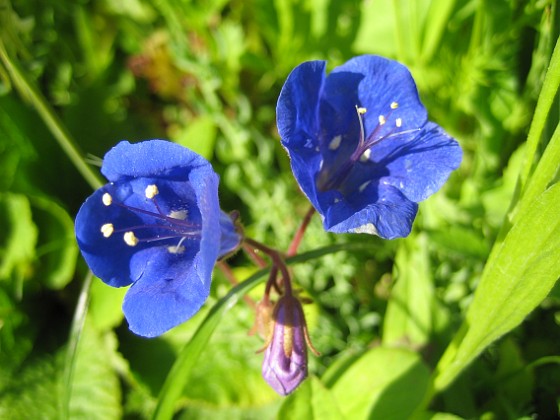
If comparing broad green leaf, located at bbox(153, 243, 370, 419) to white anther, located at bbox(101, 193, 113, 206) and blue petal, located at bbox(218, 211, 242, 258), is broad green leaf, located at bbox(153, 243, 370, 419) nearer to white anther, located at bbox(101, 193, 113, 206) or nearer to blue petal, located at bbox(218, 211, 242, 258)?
blue petal, located at bbox(218, 211, 242, 258)

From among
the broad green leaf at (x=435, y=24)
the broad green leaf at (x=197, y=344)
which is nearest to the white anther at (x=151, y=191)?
the broad green leaf at (x=197, y=344)

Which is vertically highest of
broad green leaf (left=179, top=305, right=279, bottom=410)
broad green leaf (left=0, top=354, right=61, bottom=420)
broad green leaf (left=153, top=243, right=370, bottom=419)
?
broad green leaf (left=153, top=243, right=370, bottom=419)

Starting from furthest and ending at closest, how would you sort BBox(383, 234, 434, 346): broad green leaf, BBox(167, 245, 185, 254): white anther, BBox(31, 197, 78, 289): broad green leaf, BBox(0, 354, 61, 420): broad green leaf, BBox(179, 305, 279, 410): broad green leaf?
1. BBox(31, 197, 78, 289): broad green leaf
2. BBox(0, 354, 61, 420): broad green leaf
3. BBox(179, 305, 279, 410): broad green leaf
4. BBox(383, 234, 434, 346): broad green leaf
5. BBox(167, 245, 185, 254): white anther

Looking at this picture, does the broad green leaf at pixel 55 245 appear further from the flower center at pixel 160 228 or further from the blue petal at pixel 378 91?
the blue petal at pixel 378 91

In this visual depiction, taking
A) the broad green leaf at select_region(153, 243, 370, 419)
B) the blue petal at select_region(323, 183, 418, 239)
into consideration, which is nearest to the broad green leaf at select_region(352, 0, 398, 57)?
the blue petal at select_region(323, 183, 418, 239)

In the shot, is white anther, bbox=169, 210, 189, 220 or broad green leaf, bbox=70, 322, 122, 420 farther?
broad green leaf, bbox=70, 322, 122, 420

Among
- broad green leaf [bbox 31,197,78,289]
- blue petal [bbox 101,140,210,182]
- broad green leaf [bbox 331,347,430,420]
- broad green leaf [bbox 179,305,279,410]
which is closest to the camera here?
blue petal [bbox 101,140,210,182]

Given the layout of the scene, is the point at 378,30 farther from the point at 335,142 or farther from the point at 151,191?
the point at 151,191
